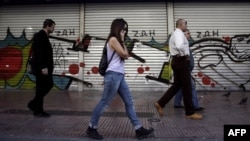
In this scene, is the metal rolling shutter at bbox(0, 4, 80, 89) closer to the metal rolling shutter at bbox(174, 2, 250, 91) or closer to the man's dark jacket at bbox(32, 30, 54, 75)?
the metal rolling shutter at bbox(174, 2, 250, 91)

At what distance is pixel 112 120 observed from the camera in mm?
7336

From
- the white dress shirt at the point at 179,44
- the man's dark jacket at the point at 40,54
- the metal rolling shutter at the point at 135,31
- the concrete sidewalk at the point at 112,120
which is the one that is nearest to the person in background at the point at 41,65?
the man's dark jacket at the point at 40,54

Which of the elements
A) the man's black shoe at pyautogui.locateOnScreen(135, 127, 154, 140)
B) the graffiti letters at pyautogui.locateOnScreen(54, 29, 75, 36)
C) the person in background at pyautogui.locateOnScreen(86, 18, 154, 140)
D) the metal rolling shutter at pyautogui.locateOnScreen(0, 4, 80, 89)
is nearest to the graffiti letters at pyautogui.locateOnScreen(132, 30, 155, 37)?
the metal rolling shutter at pyautogui.locateOnScreen(0, 4, 80, 89)

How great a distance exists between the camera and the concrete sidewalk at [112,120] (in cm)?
606

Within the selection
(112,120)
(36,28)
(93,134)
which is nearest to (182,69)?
(112,120)

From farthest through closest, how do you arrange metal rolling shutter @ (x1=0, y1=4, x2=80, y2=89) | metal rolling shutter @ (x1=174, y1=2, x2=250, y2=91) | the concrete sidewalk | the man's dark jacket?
metal rolling shutter @ (x1=0, y1=4, x2=80, y2=89), metal rolling shutter @ (x1=174, y1=2, x2=250, y2=91), the man's dark jacket, the concrete sidewalk

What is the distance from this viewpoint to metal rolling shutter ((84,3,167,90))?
468 inches

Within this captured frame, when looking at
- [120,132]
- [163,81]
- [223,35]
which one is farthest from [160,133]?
[223,35]

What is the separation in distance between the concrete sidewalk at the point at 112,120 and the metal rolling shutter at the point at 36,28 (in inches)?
67.3

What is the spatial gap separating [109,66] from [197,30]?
Result: 6.55 meters

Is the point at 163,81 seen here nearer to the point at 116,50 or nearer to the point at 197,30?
the point at 197,30

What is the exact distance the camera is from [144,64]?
11.9m

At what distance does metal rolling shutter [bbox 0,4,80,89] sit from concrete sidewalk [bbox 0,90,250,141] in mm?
1711

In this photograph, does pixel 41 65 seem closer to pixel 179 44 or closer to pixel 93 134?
pixel 93 134
